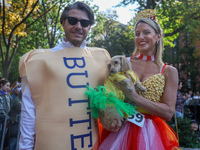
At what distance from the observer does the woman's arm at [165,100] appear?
199cm

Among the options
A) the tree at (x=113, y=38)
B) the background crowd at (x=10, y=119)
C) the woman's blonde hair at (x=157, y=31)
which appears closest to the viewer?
the woman's blonde hair at (x=157, y=31)

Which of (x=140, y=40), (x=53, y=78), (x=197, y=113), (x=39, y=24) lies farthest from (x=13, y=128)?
(x=39, y=24)

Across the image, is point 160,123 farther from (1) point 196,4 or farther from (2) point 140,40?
(1) point 196,4

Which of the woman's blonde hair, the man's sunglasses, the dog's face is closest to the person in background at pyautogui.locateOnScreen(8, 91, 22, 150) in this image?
the man's sunglasses

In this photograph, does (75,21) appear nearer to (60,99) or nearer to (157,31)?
(60,99)

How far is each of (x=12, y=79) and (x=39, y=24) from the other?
78.4 ft

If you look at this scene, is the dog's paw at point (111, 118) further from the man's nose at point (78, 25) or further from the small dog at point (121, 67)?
the man's nose at point (78, 25)

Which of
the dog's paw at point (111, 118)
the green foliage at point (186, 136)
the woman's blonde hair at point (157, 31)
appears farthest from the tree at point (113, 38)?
the dog's paw at point (111, 118)

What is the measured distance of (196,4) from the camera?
10.5m

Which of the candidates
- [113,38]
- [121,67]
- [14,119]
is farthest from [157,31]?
[113,38]

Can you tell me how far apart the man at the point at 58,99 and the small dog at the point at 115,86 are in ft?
0.52

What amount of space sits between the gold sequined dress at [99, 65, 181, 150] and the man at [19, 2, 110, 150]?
165 mm

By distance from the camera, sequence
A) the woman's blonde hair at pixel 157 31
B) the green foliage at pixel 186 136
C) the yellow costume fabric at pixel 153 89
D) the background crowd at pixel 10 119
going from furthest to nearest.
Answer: the green foliage at pixel 186 136 < the background crowd at pixel 10 119 < the woman's blonde hair at pixel 157 31 < the yellow costume fabric at pixel 153 89

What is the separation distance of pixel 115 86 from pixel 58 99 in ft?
1.76
